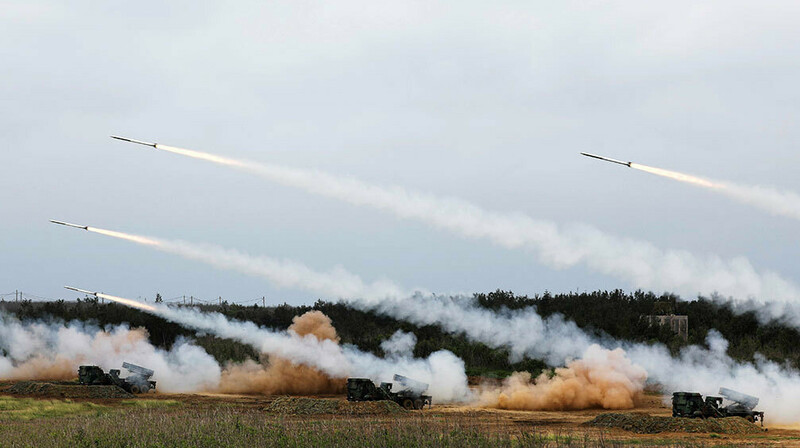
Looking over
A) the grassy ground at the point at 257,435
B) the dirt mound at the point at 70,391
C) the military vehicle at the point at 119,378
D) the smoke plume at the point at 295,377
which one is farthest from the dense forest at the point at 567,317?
the grassy ground at the point at 257,435

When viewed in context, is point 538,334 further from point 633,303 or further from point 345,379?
point 633,303

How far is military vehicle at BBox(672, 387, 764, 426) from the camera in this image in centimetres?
4084

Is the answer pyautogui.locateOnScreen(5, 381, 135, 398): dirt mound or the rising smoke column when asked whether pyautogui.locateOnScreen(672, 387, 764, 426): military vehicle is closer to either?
the rising smoke column

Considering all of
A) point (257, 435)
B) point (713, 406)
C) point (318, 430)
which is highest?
point (713, 406)

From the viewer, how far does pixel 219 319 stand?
2351 inches

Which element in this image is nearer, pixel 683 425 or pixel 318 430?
pixel 318 430

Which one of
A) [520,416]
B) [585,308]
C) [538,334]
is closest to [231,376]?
[538,334]

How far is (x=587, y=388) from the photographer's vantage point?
50.9 metres

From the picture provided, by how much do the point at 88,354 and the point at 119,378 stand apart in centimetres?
1661

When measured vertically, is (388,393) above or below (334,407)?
above

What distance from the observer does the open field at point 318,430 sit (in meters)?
26.1

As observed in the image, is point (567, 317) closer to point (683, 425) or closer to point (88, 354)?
point (88, 354)

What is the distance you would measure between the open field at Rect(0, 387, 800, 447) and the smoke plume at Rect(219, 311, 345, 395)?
10.1m

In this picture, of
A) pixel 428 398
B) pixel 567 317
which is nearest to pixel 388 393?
pixel 428 398
